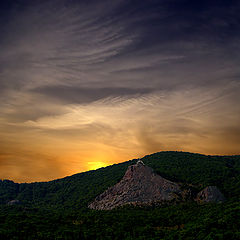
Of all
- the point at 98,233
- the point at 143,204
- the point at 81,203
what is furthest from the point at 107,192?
the point at 98,233

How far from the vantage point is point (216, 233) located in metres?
64.7

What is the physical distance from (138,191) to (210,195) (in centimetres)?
4360

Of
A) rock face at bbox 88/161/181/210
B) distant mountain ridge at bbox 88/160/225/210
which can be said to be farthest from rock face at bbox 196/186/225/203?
rock face at bbox 88/161/181/210

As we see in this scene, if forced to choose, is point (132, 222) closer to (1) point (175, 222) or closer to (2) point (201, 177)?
(1) point (175, 222)

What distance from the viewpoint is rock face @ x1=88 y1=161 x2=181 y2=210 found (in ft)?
501

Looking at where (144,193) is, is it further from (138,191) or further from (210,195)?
(210,195)

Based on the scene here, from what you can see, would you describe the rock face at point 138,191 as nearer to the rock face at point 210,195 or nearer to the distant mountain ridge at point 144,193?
the distant mountain ridge at point 144,193

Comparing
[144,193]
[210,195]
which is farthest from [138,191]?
[210,195]

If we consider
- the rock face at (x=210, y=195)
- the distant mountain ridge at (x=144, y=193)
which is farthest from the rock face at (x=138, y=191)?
the rock face at (x=210, y=195)

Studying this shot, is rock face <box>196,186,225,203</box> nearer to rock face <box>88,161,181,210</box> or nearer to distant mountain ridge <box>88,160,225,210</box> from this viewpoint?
distant mountain ridge <box>88,160,225,210</box>

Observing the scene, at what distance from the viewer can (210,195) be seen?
483 ft

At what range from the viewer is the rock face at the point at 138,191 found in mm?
152750

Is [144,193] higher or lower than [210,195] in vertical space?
higher

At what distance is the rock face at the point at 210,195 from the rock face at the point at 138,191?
13370 mm
